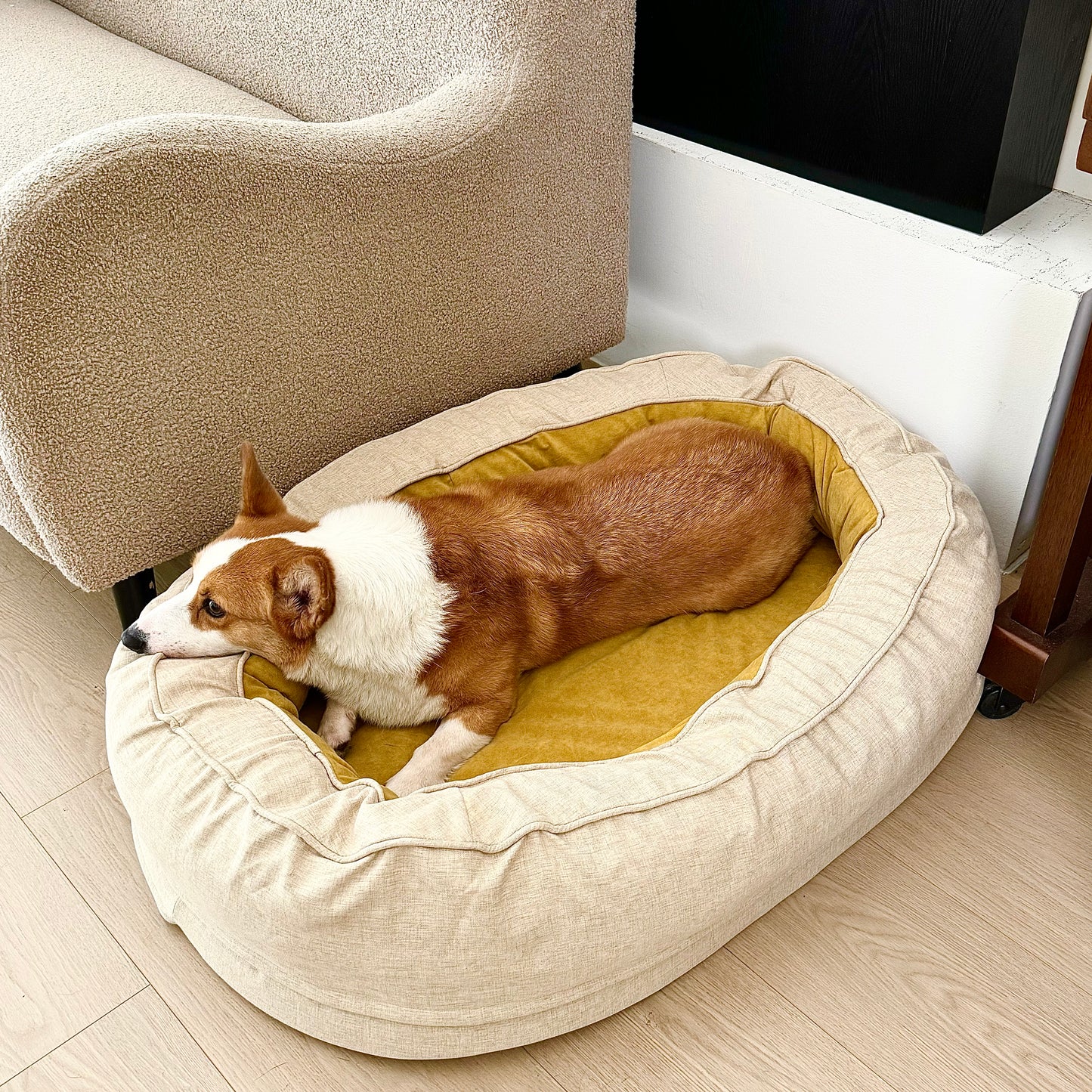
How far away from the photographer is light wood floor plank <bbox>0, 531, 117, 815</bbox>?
187 cm

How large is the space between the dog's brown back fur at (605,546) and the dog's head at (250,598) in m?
0.21

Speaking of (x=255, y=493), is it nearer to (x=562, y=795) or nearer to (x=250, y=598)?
(x=250, y=598)

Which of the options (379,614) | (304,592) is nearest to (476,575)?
(379,614)

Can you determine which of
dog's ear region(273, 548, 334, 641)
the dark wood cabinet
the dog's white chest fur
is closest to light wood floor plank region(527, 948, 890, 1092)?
the dog's white chest fur

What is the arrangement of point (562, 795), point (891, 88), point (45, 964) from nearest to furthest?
1. point (562, 795)
2. point (45, 964)
3. point (891, 88)

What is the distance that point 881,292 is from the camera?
6.91 feet

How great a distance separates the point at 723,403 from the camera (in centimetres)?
218

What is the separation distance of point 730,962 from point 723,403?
107 cm

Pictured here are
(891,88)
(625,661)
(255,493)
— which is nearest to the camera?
(255,493)

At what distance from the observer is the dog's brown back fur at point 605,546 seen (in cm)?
177

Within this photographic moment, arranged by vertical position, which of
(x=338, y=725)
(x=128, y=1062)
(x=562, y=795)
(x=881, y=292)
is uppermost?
(x=881, y=292)

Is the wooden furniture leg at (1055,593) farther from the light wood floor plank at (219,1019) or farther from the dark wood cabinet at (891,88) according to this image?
the light wood floor plank at (219,1019)

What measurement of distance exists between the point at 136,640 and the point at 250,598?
0.20 metres

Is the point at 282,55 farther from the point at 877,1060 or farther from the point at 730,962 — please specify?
the point at 877,1060
